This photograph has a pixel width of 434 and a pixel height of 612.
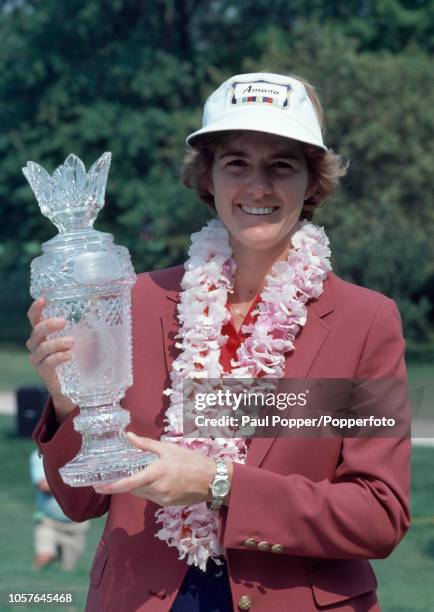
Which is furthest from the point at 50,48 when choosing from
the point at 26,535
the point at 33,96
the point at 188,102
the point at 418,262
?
the point at 26,535

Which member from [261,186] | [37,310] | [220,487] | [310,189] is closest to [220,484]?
[220,487]

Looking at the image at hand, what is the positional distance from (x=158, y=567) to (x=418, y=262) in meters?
18.8

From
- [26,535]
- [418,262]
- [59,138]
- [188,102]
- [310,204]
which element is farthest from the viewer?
[188,102]

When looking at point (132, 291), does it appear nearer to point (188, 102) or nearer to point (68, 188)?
point (68, 188)

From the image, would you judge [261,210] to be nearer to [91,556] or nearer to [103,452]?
[103,452]

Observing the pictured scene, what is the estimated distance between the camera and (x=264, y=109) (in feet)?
8.18

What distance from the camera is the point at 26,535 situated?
967cm

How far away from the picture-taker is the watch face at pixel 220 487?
2318 millimetres

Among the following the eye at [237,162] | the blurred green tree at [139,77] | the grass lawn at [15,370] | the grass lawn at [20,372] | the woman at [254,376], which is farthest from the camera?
the blurred green tree at [139,77]

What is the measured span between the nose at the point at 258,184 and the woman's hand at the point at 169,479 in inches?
25.1

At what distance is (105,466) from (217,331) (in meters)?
0.56

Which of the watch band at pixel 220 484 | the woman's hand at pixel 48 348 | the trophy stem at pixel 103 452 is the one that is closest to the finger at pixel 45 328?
the woman's hand at pixel 48 348

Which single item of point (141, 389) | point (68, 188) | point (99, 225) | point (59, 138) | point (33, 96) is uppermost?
point (33, 96)

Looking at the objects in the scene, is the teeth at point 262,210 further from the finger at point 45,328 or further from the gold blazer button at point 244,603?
the gold blazer button at point 244,603
